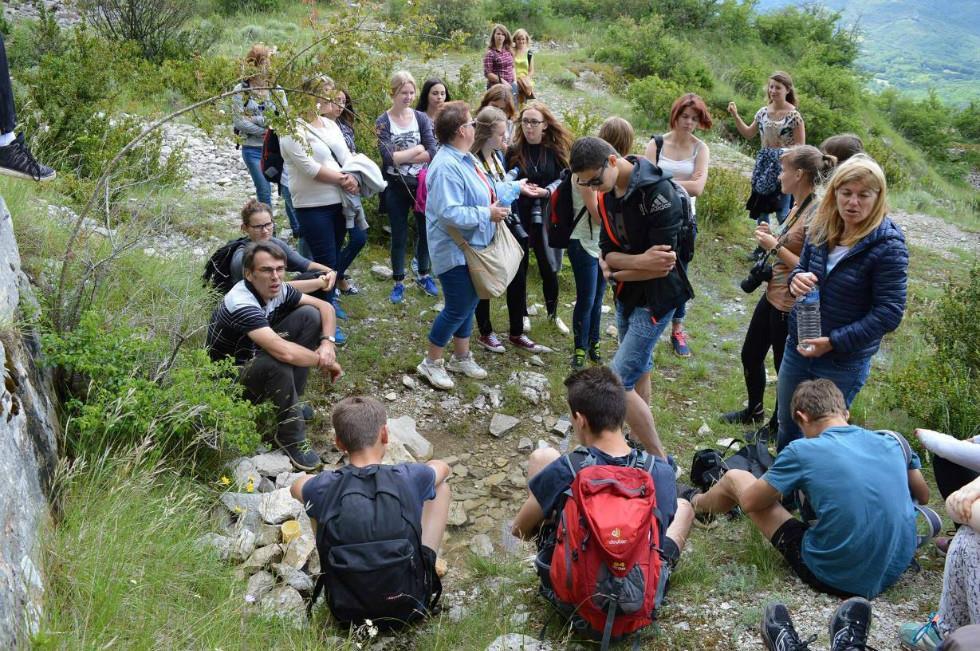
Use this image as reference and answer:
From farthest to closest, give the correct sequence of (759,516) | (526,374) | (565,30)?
(565,30), (526,374), (759,516)

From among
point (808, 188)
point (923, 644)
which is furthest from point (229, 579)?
point (808, 188)

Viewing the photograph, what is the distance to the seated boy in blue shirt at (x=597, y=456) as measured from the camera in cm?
312

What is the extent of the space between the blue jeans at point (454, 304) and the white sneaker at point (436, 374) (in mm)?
181

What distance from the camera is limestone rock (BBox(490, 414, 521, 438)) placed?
5.01m

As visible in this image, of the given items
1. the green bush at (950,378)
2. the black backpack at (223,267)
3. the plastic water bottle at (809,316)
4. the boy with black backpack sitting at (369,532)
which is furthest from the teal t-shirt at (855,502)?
the black backpack at (223,267)

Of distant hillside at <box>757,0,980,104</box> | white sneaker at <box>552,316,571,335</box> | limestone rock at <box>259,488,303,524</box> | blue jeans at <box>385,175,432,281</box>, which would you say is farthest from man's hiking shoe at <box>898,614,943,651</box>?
distant hillside at <box>757,0,980,104</box>

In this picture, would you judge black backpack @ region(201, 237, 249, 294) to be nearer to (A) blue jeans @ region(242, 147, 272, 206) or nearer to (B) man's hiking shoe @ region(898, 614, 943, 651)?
(A) blue jeans @ region(242, 147, 272, 206)

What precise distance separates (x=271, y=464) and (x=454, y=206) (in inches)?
78.8

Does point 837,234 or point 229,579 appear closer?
point 229,579

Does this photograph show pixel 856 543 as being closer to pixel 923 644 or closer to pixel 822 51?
pixel 923 644

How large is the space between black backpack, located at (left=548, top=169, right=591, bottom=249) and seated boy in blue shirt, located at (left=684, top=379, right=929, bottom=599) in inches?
95.8

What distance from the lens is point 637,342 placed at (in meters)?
4.25

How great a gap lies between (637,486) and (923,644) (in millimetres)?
1262

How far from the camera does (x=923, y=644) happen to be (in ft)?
9.23
